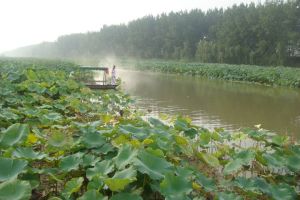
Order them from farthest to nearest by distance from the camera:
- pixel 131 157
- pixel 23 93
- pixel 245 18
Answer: pixel 245 18 → pixel 23 93 → pixel 131 157

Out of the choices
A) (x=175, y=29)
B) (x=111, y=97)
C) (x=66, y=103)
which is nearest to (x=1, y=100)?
(x=66, y=103)

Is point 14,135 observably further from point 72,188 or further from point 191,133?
point 191,133

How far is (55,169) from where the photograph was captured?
3.32 m

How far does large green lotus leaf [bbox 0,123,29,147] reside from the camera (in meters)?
3.51

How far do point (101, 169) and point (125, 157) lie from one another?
22 cm

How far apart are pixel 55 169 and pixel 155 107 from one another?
9.00 meters

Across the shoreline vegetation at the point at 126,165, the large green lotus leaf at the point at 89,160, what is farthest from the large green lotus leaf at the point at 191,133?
the large green lotus leaf at the point at 89,160

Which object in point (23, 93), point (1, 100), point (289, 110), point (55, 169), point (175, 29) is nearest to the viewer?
point (55, 169)

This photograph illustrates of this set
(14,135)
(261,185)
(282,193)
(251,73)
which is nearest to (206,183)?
(261,185)

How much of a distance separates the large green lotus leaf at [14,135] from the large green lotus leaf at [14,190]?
3.07 ft

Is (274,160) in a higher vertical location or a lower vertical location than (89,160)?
lower

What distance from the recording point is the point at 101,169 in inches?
123

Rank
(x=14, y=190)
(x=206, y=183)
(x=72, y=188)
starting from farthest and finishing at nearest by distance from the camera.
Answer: (x=206, y=183), (x=72, y=188), (x=14, y=190)

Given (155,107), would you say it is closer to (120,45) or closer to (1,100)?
(1,100)
